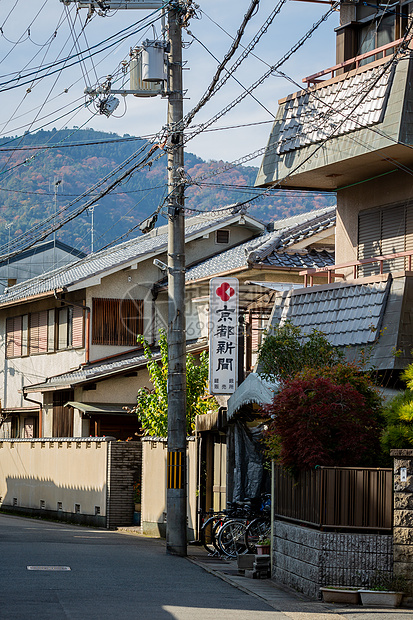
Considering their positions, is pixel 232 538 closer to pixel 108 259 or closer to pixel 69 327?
pixel 69 327

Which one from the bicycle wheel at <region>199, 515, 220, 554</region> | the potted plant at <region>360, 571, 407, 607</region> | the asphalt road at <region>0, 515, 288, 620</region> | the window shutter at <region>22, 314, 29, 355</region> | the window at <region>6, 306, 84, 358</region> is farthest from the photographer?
the window shutter at <region>22, 314, 29, 355</region>

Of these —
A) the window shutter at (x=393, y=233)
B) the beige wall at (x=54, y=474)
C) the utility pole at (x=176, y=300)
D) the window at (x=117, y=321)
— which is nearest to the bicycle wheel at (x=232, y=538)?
the utility pole at (x=176, y=300)

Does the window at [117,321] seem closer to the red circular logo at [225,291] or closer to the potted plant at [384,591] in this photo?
the red circular logo at [225,291]

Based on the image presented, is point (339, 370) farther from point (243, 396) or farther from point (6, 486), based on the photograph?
point (6, 486)

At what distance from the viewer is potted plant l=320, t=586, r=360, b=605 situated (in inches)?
492

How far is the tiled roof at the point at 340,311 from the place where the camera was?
17.7 metres

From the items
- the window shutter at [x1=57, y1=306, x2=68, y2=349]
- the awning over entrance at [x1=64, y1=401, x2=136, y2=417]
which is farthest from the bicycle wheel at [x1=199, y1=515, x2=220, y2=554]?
the window shutter at [x1=57, y1=306, x2=68, y2=349]

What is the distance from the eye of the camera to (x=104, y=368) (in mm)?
34000

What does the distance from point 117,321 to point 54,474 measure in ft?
22.8

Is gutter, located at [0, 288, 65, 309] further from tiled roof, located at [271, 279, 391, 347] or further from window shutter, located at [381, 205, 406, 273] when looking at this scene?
window shutter, located at [381, 205, 406, 273]

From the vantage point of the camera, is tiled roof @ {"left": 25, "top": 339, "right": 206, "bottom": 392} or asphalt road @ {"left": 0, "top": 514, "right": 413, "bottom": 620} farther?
tiled roof @ {"left": 25, "top": 339, "right": 206, "bottom": 392}

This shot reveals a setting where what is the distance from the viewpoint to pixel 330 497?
13.2 metres

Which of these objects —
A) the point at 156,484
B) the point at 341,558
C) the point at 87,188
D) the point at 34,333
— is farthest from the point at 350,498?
the point at 87,188

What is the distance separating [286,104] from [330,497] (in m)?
10.0
